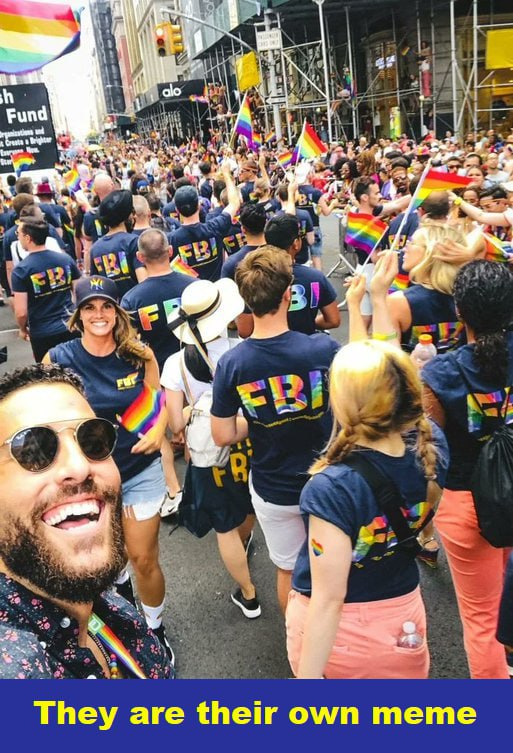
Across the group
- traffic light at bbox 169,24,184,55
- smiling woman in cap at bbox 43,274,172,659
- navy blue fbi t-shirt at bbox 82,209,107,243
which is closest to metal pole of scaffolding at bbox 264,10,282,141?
traffic light at bbox 169,24,184,55

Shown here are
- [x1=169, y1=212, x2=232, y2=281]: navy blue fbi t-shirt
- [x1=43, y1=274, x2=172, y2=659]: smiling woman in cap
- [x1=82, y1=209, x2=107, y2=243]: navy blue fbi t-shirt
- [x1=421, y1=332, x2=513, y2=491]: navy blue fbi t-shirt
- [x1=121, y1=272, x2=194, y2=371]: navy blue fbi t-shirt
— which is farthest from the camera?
[x1=82, y1=209, x2=107, y2=243]: navy blue fbi t-shirt

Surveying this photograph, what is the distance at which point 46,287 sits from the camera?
17.6ft

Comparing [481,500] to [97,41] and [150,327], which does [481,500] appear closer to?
[150,327]

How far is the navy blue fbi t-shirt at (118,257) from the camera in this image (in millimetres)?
5840

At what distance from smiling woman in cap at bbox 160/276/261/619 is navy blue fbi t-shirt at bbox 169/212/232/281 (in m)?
2.88

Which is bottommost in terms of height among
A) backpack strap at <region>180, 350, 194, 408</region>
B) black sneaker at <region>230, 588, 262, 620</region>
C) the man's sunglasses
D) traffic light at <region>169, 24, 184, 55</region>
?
black sneaker at <region>230, 588, 262, 620</region>

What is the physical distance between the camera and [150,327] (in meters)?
4.64

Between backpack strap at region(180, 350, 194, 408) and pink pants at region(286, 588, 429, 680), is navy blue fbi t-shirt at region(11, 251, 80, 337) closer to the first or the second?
backpack strap at region(180, 350, 194, 408)

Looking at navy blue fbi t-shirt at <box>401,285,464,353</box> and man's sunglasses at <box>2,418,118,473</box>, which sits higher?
man's sunglasses at <box>2,418,118,473</box>

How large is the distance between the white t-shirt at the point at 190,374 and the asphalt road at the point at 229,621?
1238 millimetres

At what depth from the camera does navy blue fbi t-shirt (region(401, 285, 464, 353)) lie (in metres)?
3.29

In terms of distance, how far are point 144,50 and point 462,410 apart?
88361 mm

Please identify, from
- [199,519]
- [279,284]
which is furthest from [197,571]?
[279,284]

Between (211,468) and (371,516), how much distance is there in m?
1.52
